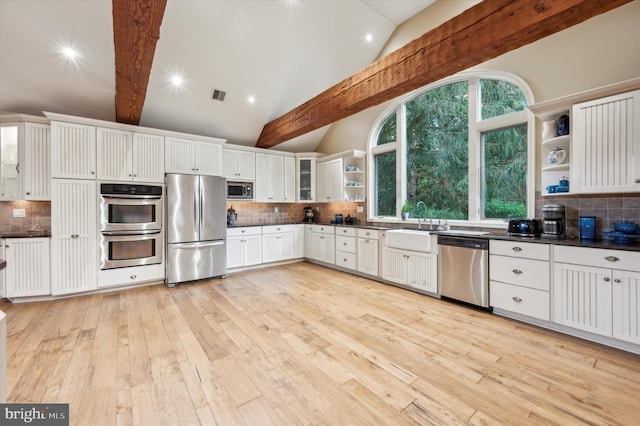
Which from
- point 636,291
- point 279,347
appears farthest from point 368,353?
point 636,291

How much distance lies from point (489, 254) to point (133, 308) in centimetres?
439

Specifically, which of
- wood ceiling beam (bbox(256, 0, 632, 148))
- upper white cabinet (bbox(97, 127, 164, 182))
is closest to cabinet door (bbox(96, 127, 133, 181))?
upper white cabinet (bbox(97, 127, 164, 182))

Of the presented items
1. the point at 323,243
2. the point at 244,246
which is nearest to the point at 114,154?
the point at 244,246

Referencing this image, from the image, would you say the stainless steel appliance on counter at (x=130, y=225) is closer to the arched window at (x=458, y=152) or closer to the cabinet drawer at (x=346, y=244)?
the cabinet drawer at (x=346, y=244)

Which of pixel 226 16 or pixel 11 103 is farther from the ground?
pixel 226 16

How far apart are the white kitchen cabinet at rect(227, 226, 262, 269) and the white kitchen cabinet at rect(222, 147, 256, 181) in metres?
1.07

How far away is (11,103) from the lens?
12.5 feet

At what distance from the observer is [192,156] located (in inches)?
187

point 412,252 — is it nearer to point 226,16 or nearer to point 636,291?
point 636,291

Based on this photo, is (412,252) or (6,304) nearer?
(6,304)

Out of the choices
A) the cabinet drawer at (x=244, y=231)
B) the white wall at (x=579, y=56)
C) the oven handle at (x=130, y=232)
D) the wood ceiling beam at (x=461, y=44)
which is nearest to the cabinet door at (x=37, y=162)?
the oven handle at (x=130, y=232)

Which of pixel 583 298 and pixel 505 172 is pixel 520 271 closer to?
pixel 583 298

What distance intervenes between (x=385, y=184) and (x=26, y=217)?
18.9ft

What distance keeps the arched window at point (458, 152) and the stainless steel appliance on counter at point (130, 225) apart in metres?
3.82
